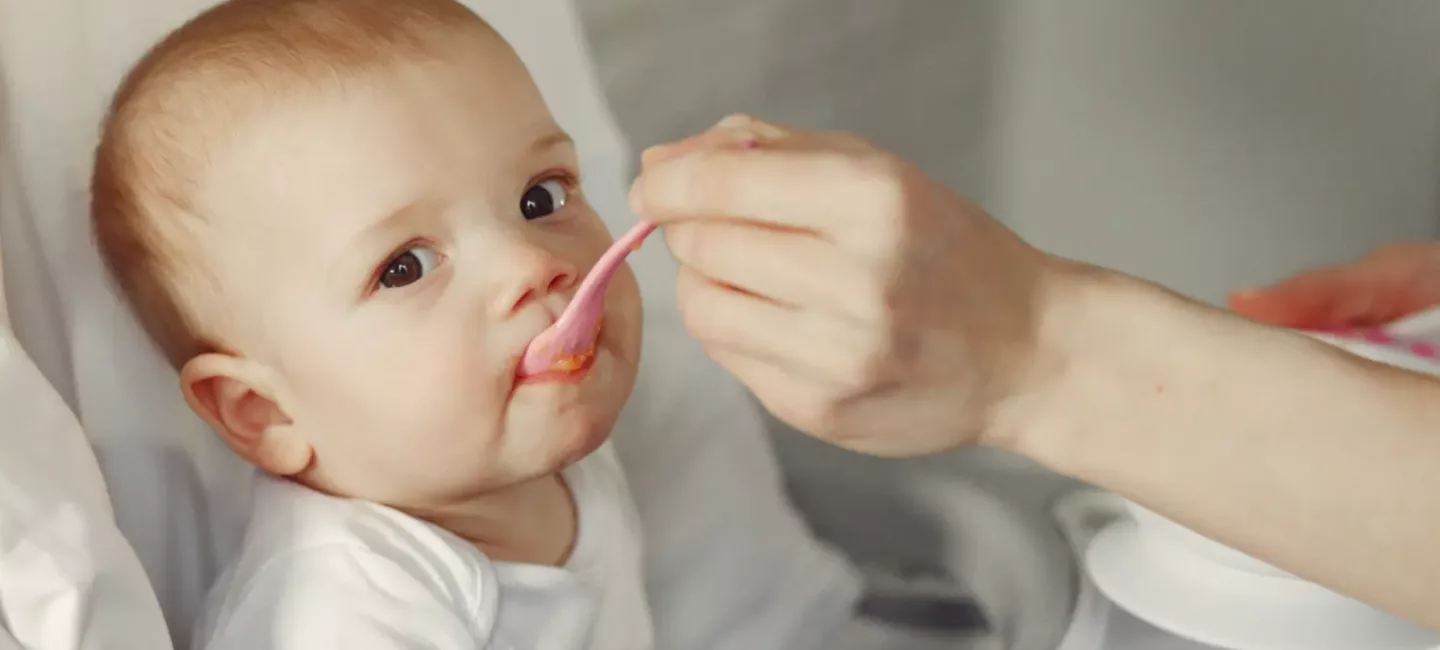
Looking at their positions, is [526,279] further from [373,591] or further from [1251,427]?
[1251,427]

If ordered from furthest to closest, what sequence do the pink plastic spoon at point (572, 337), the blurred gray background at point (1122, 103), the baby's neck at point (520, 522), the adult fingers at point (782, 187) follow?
the blurred gray background at point (1122, 103) → the baby's neck at point (520, 522) → the pink plastic spoon at point (572, 337) → the adult fingers at point (782, 187)

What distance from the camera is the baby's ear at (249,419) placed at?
61 cm

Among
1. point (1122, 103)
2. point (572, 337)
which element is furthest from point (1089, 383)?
point (1122, 103)

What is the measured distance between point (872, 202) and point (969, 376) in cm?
8

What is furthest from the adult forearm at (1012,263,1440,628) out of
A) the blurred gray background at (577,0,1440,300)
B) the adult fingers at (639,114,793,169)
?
the blurred gray background at (577,0,1440,300)

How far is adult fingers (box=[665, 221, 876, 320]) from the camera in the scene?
43 centimetres

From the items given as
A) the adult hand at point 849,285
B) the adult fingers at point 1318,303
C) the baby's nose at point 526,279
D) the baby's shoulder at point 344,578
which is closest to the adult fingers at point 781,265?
the adult hand at point 849,285

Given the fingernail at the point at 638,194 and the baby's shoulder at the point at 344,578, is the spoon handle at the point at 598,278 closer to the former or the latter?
the fingernail at the point at 638,194

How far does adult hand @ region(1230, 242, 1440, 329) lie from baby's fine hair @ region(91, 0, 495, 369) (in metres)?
0.56

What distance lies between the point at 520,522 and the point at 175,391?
0.66ft

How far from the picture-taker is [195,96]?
0.56 m

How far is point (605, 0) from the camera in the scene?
Result: 36.3 inches

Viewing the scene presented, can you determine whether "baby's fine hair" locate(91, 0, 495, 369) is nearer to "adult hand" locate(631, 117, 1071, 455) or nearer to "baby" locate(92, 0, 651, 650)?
"baby" locate(92, 0, 651, 650)

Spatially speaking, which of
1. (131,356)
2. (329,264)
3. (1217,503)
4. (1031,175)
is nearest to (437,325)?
(329,264)
